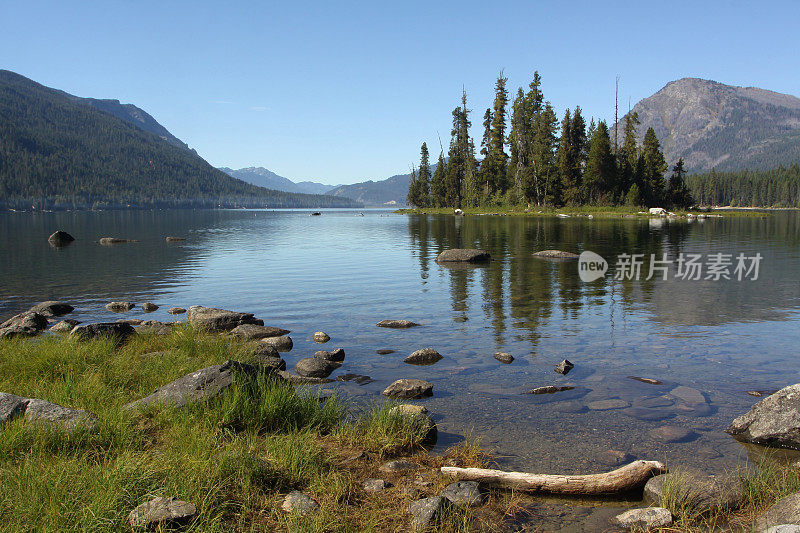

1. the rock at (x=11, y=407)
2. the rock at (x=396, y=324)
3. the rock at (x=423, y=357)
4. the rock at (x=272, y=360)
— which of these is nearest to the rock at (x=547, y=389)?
the rock at (x=423, y=357)

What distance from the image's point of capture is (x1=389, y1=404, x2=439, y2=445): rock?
329 inches

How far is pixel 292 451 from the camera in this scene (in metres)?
6.71

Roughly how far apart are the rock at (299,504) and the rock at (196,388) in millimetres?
2932

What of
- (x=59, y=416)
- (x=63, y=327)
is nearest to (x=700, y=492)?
(x=59, y=416)

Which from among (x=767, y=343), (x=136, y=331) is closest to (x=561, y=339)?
(x=767, y=343)

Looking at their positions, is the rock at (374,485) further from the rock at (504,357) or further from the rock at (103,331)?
the rock at (103,331)

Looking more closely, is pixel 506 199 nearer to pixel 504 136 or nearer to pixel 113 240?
pixel 504 136

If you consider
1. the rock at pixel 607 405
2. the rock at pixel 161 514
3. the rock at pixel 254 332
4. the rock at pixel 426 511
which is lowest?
the rock at pixel 607 405

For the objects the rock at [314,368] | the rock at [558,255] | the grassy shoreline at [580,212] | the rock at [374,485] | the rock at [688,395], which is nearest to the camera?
the rock at [374,485]

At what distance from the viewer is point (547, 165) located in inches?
4124

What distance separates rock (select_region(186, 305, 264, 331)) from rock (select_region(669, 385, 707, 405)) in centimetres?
1259

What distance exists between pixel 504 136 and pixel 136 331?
407 feet

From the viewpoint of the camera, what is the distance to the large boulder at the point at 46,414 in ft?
22.4

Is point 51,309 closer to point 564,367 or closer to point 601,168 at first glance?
point 564,367
